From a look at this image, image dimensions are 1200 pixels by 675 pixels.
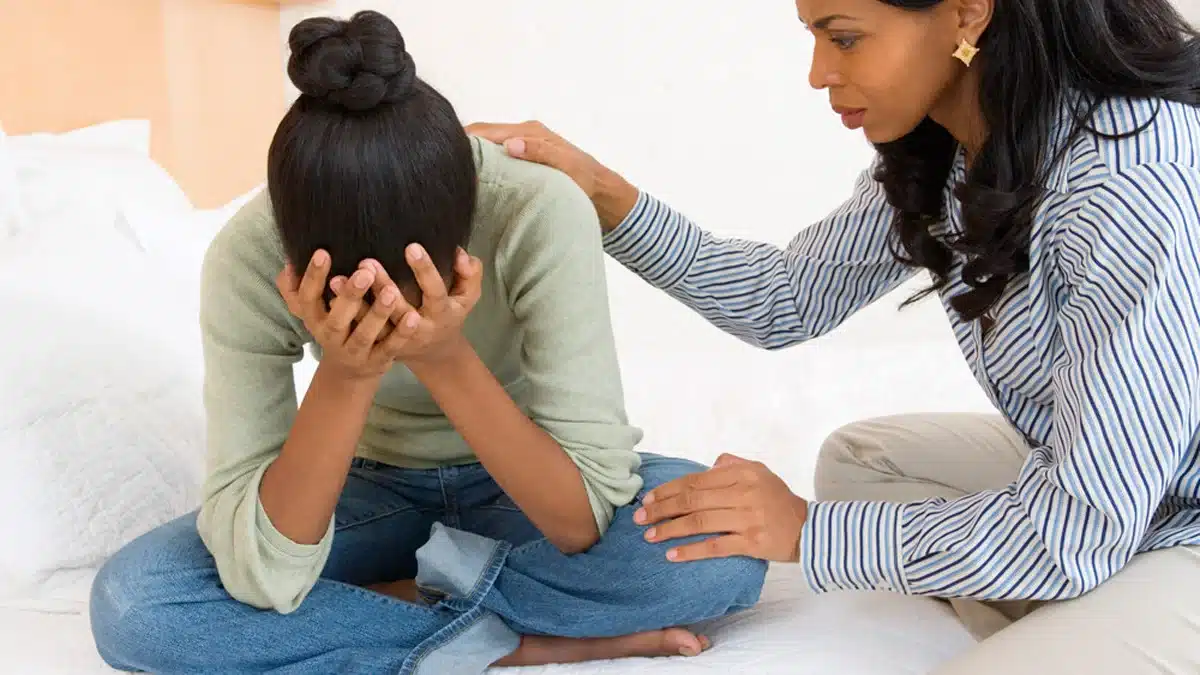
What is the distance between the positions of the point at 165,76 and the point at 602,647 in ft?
4.33

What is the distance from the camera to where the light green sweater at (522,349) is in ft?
3.02

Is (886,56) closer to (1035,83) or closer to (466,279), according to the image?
(1035,83)

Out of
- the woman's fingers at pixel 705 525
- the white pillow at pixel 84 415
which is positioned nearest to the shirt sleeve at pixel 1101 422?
the woman's fingers at pixel 705 525

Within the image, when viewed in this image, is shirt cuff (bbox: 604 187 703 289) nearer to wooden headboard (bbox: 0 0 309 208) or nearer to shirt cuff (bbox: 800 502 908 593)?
shirt cuff (bbox: 800 502 908 593)

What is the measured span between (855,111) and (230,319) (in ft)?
1.85

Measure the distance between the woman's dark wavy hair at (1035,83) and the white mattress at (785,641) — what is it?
28 centimetres

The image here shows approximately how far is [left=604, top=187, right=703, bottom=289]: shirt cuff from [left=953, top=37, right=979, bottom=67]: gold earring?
1.20 ft

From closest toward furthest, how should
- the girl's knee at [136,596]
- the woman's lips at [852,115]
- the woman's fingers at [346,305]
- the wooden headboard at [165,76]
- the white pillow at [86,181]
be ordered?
the woman's fingers at [346,305] < the girl's knee at [136,596] < the woman's lips at [852,115] < the white pillow at [86,181] < the wooden headboard at [165,76]

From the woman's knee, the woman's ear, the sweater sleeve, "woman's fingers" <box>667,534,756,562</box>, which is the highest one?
the woman's ear

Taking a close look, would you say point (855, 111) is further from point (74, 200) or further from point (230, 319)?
point (74, 200)

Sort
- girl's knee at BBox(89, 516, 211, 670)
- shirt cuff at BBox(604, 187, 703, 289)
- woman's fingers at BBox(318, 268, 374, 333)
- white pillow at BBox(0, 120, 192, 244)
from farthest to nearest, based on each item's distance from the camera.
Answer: white pillow at BBox(0, 120, 192, 244), shirt cuff at BBox(604, 187, 703, 289), girl's knee at BBox(89, 516, 211, 670), woman's fingers at BBox(318, 268, 374, 333)

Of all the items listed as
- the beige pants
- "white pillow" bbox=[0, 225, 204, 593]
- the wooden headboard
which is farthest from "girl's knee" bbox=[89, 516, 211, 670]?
the wooden headboard

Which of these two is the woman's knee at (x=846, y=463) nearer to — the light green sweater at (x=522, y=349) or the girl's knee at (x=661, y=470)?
the girl's knee at (x=661, y=470)

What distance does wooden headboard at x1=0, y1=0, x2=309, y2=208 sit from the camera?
1.56 m
